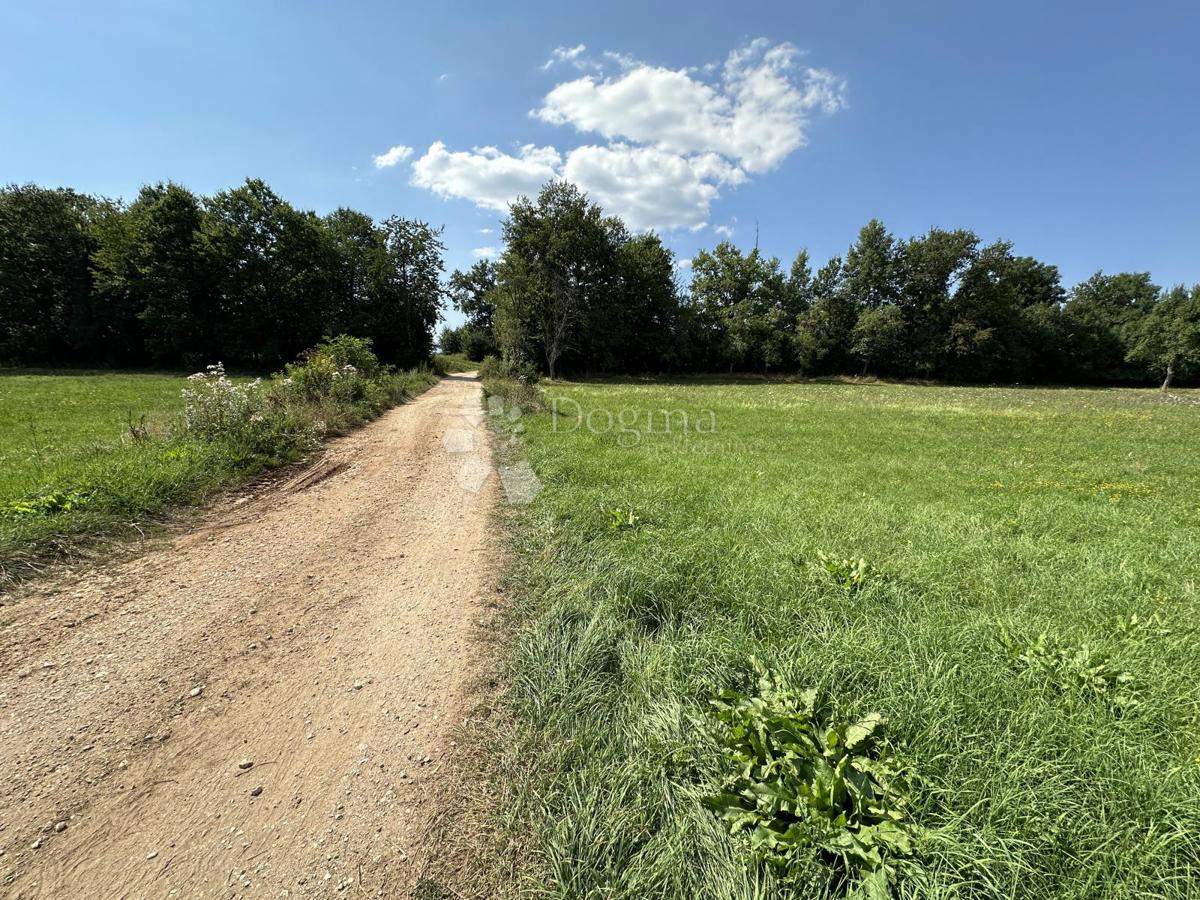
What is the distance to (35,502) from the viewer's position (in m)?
4.66

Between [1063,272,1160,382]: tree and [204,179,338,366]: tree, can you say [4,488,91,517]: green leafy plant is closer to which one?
[204,179,338,366]: tree

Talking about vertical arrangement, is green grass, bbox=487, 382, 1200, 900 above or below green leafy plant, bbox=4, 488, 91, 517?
below

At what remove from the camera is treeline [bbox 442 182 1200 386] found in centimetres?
4612

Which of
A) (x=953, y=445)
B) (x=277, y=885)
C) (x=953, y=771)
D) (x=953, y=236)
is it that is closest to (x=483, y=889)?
(x=277, y=885)

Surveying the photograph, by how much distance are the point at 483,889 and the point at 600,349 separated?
146 ft

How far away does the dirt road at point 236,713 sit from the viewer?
6.36 feet

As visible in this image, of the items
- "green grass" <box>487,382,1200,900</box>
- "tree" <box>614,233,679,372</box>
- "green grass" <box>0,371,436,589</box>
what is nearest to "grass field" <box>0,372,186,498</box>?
"green grass" <box>0,371,436,589</box>

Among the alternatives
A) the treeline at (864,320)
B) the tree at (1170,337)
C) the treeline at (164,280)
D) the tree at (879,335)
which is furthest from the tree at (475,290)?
the tree at (1170,337)

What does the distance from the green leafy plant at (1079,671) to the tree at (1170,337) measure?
216 feet

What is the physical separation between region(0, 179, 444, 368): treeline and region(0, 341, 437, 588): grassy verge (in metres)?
21.8

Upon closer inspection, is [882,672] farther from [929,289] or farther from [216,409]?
[929,289]

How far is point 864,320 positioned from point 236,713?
63018mm

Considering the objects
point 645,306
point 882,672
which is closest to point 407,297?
point 645,306

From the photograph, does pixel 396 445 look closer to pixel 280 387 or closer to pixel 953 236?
pixel 280 387
